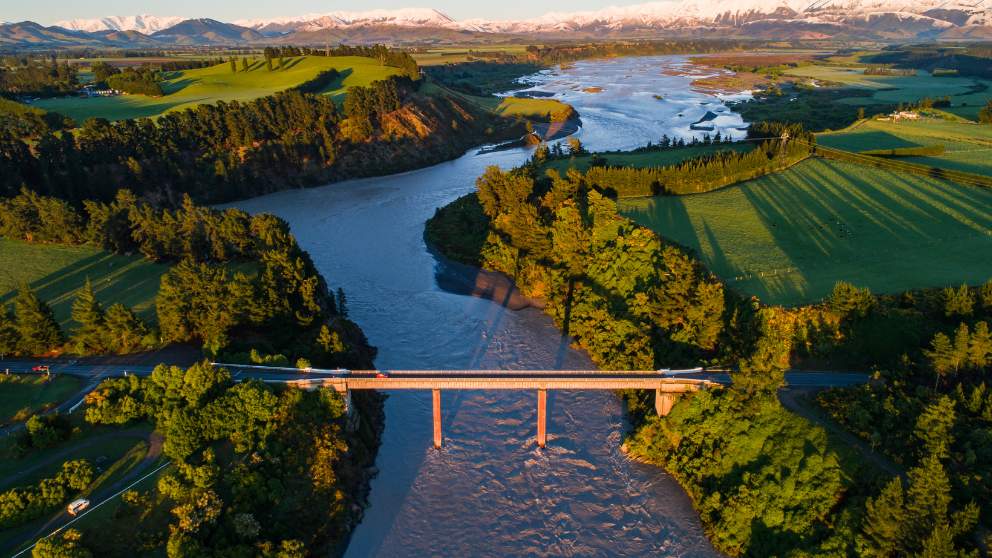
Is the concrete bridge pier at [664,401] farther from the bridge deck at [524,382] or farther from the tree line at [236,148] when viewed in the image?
the tree line at [236,148]

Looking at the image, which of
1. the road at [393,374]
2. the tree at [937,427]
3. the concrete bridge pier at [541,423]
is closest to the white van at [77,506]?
the road at [393,374]

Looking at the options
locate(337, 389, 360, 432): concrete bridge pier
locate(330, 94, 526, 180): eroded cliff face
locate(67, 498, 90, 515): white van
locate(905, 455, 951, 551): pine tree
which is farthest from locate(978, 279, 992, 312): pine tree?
locate(330, 94, 526, 180): eroded cliff face

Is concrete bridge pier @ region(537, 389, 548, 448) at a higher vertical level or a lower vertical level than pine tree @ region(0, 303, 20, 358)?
lower

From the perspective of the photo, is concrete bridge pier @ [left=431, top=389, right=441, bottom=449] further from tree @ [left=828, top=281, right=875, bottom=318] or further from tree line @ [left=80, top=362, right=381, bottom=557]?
tree @ [left=828, top=281, right=875, bottom=318]

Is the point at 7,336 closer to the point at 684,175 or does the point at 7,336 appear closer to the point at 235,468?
the point at 235,468

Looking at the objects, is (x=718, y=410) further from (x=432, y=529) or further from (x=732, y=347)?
(x=432, y=529)

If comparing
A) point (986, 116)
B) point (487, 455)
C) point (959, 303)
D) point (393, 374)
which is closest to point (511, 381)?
point (487, 455)

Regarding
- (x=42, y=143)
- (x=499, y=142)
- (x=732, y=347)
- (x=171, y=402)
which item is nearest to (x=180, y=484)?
(x=171, y=402)
